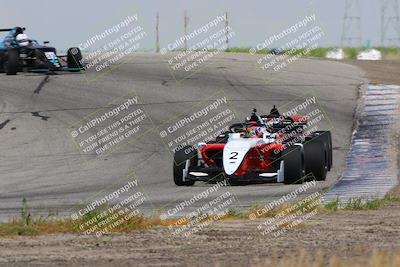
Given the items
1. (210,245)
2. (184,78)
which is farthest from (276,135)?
(184,78)

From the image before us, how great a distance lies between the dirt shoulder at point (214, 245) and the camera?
10508 millimetres

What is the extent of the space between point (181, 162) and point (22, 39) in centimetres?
1674

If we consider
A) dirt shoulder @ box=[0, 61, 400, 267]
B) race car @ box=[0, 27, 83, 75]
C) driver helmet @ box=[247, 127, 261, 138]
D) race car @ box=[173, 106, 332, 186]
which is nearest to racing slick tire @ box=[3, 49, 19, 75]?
race car @ box=[0, 27, 83, 75]

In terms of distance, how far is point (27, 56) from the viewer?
34.8 m

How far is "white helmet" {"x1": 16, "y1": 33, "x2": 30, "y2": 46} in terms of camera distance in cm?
3497

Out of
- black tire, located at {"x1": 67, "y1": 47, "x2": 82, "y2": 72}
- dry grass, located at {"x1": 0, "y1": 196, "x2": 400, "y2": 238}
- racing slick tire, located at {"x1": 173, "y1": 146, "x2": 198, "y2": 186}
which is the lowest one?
black tire, located at {"x1": 67, "y1": 47, "x2": 82, "y2": 72}

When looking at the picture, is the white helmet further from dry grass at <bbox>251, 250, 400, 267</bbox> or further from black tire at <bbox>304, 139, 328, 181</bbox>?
dry grass at <bbox>251, 250, 400, 267</bbox>

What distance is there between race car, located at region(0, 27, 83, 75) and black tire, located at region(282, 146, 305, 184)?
16.5 metres

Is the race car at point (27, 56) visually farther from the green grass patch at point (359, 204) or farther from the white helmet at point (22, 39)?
the green grass patch at point (359, 204)

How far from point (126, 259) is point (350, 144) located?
1600cm

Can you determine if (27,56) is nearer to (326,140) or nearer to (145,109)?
(145,109)

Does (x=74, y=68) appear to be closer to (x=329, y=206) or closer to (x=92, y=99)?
(x=92, y=99)

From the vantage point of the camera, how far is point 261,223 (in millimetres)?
13828

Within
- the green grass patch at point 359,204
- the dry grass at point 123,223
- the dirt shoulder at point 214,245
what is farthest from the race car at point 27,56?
the dirt shoulder at point 214,245
